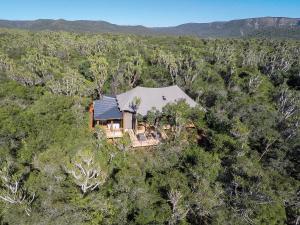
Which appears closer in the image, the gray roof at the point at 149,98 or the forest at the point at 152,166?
the forest at the point at 152,166

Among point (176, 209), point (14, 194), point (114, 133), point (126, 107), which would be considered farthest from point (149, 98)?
point (14, 194)

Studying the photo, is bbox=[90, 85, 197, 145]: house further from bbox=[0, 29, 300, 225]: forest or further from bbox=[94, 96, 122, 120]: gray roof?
bbox=[0, 29, 300, 225]: forest

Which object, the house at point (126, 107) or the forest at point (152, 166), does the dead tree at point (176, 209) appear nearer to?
the forest at point (152, 166)

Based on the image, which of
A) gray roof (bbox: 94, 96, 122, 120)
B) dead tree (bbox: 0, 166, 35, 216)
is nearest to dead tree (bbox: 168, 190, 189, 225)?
dead tree (bbox: 0, 166, 35, 216)

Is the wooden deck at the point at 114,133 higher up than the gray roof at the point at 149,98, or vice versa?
the gray roof at the point at 149,98

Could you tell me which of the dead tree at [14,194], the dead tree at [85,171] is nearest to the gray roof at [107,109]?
the dead tree at [85,171]

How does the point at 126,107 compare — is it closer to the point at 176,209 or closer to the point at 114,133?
the point at 114,133

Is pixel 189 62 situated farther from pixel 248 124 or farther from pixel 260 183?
pixel 260 183
